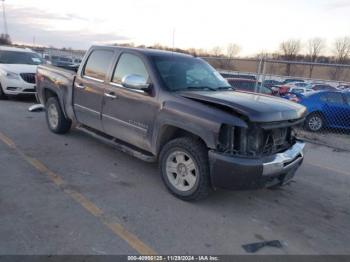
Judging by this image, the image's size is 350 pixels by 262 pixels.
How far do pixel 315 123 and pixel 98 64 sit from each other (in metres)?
7.78

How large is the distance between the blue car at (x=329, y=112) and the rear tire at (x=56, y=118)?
7537 millimetres

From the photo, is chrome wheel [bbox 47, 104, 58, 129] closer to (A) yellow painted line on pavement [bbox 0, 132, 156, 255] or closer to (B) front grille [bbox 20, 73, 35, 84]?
(A) yellow painted line on pavement [bbox 0, 132, 156, 255]

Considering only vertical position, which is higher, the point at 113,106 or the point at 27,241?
the point at 113,106

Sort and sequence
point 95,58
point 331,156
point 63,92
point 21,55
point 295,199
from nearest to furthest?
point 295,199
point 95,58
point 63,92
point 331,156
point 21,55

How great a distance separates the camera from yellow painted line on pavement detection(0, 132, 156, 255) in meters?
3.22

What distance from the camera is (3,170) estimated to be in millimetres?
4824

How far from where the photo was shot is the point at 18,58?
12023 millimetres

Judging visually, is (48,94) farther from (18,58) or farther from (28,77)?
(18,58)

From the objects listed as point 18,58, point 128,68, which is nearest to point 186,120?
point 128,68

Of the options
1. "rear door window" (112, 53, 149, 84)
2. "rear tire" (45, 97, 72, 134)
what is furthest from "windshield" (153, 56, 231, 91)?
"rear tire" (45, 97, 72, 134)

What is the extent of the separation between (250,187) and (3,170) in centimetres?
353

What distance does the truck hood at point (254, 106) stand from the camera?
12.1 ft

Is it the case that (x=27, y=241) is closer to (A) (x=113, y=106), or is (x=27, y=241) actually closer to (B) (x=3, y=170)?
(B) (x=3, y=170)

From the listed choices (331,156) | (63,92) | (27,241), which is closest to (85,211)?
(27,241)
